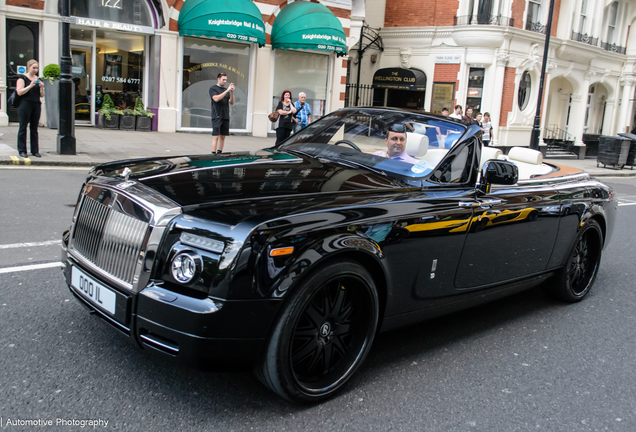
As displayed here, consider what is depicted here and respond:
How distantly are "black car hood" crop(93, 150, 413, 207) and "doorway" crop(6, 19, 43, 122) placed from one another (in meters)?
14.3

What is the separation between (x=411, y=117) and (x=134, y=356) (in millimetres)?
2595

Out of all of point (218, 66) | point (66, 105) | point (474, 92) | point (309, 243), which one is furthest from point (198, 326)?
point (474, 92)

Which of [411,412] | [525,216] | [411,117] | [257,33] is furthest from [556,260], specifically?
[257,33]

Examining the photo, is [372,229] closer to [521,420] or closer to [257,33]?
[521,420]

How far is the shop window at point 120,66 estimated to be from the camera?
678 inches

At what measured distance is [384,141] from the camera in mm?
4227

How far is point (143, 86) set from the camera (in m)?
18.1

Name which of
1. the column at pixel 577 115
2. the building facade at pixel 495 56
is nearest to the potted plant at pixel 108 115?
the building facade at pixel 495 56

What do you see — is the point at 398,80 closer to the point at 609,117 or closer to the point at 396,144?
the point at 609,117

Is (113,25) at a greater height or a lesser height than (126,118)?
greater

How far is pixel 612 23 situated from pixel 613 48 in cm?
132

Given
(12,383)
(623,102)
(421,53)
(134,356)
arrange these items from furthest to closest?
1. (623,102)
2. (421,53)
3. (134,356)
4. (12,383)

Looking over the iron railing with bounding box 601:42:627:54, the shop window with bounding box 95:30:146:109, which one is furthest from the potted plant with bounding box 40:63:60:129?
the iron railing with bounding box 601:42:627:54

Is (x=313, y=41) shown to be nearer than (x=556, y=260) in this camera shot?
No
